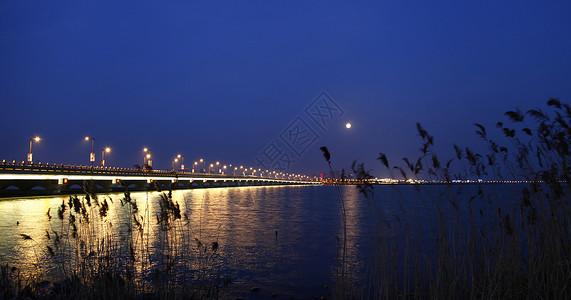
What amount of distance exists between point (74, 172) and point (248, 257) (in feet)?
196

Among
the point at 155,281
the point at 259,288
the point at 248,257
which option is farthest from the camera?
the point at 248,257

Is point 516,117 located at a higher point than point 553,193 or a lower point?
higher

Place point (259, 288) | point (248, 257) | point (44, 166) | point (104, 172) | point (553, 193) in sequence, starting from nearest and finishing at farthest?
point (553, 193) < point (259, 288) < point (248, 257) < point (44, 166) < point (104, 172)

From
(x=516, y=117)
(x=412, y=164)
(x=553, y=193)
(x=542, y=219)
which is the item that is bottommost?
(x=542, y=219)

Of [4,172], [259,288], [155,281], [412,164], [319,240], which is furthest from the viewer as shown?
[4,172]

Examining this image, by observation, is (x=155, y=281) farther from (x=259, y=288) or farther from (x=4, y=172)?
(x=4, y=172)

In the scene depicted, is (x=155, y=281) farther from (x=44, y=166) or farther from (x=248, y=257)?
(x=44, y=166)

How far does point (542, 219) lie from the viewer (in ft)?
22.3

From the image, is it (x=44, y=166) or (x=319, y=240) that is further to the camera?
(x=44, y=166)

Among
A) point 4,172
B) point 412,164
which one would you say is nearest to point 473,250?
point 412,164

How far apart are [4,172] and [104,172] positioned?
25.1m

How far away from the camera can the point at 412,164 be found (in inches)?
254

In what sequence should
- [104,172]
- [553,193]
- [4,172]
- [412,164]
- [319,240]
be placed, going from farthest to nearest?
[104,172], [4,172], [319,240], [553,193], [412,164]

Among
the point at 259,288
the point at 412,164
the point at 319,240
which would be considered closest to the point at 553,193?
the point at 412,164
